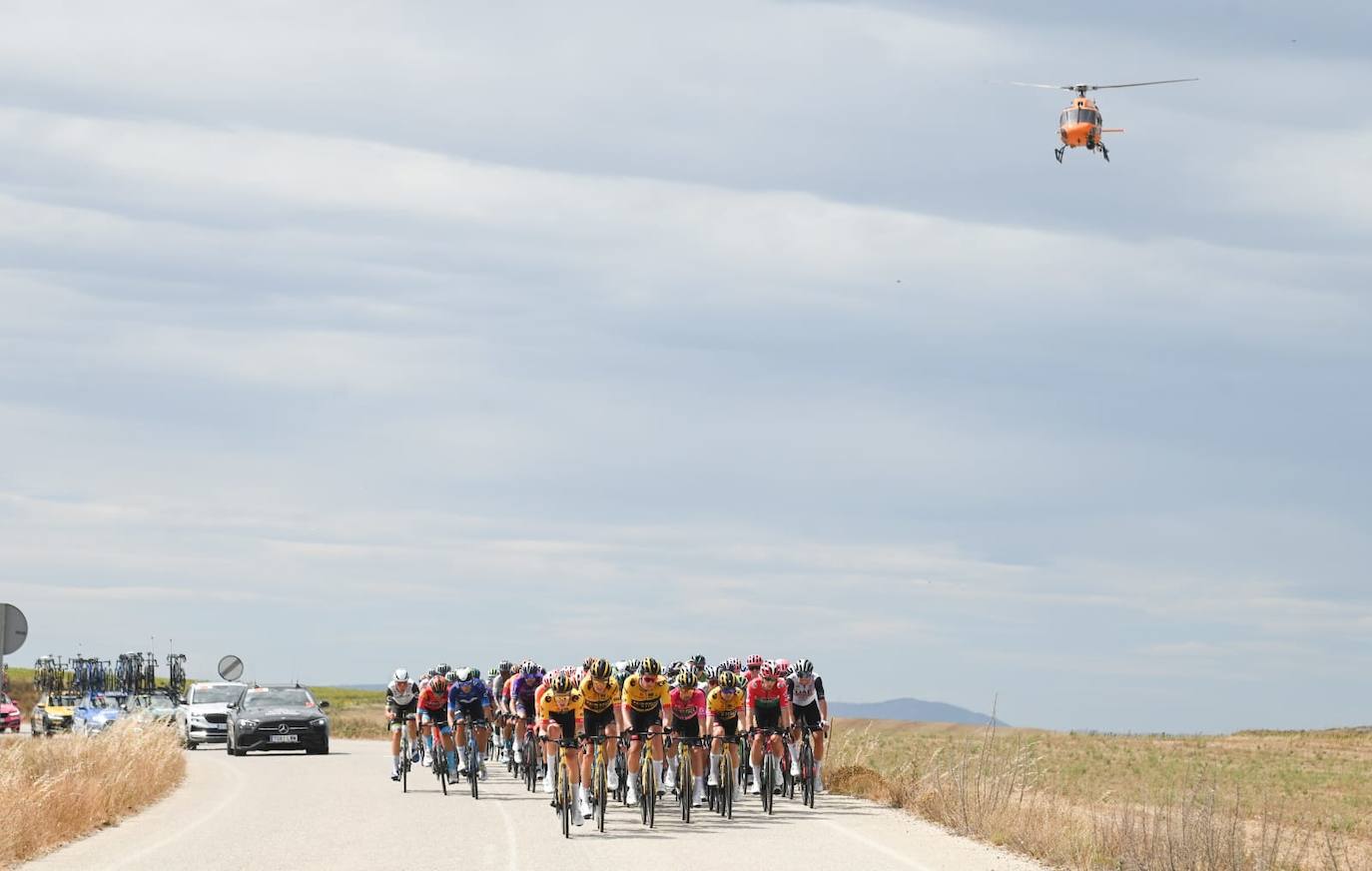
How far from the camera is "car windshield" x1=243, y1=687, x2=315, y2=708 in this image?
133ft

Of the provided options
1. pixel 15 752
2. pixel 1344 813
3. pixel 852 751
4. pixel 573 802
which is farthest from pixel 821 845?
pixel 1344 813

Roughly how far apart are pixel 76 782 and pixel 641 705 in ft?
22.9

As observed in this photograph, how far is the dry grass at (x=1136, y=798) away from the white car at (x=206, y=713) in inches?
658

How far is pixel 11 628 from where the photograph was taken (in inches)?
908

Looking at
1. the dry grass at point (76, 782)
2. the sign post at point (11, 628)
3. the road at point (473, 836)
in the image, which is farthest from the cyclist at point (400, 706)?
the sign post at point (11, 628)

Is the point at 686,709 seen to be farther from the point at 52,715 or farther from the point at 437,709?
the point at 52,715

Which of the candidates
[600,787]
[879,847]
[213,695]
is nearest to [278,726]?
[213,695]

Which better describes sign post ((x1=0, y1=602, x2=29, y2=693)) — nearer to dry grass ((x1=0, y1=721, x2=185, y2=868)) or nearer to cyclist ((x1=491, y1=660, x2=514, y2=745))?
dry grass ((x1=0, y1=721, x2=185, y2=868))

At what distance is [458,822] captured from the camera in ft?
68.1

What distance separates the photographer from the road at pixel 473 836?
1645 cm

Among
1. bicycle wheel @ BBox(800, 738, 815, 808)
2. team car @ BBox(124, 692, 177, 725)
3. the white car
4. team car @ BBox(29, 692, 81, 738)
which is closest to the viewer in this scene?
bicycle wheel @ BBox(800, 738, 815, 808)

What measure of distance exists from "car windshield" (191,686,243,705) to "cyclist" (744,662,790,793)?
1027 inches

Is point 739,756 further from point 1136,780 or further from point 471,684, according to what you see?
point 1136,780

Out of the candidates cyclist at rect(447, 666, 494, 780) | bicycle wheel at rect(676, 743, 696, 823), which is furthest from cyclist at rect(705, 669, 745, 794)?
cyclist at rect(447, 666, 494, 780)
